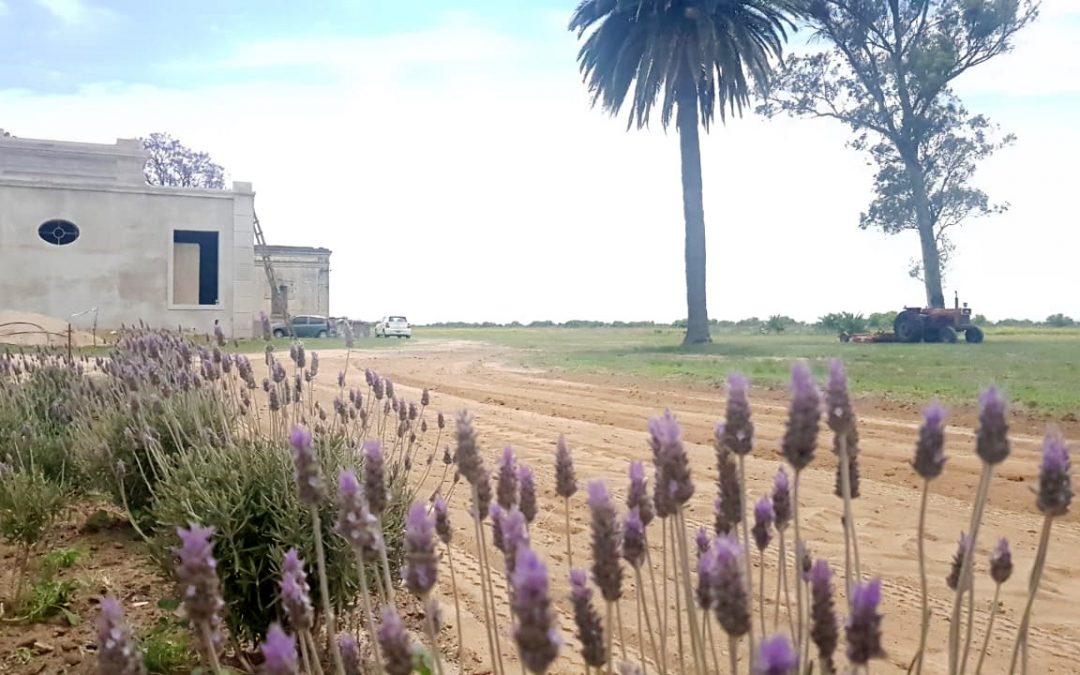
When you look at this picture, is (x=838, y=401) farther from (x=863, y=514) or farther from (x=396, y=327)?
(x=396, y=327)

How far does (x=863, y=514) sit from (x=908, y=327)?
62.7ft

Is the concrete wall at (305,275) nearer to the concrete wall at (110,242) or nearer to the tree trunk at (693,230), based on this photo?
the concrete wall at (110,242)

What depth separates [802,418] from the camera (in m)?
1.41

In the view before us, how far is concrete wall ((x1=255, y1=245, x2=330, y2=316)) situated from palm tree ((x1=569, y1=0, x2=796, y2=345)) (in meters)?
25.0

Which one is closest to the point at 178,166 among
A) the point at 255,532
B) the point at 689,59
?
the point at 689,59

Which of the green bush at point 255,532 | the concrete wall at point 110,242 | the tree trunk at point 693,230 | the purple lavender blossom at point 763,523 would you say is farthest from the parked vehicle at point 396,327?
the purple lavender blossom at point 763,523

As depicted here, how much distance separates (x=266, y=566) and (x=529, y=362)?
17.7 m

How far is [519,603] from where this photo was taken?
104 centimetres

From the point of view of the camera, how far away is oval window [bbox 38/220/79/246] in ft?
95.9

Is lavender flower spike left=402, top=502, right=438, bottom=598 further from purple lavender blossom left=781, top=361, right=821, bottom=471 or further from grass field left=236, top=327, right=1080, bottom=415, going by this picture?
grass field left=236, top=327, right=1080, bottom=415

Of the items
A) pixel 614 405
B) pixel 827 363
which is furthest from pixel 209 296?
→ pixel 827 363

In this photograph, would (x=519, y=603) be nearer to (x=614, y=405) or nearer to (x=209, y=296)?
(x=614, y=405)

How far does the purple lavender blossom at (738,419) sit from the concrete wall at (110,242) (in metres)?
29.6

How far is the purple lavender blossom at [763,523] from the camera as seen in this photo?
1.88 m
